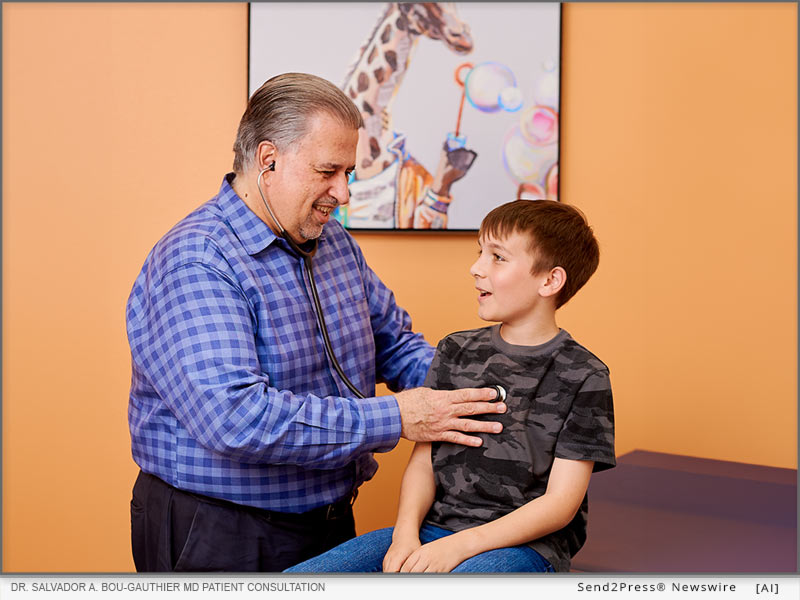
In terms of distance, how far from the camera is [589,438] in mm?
1312

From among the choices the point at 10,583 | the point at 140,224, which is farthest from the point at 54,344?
the point at 10,583

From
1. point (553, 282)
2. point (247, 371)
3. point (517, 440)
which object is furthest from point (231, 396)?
point (553, 282)

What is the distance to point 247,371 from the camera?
1.40m

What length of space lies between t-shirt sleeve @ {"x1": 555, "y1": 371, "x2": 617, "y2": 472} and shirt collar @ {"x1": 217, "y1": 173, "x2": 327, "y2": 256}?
0.65m

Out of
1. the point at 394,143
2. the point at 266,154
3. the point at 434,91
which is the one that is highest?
the point at 434,91

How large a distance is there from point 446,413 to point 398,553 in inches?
9.6

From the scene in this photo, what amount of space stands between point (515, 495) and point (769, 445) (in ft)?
3.68

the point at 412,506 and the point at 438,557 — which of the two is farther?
the point at 412,506

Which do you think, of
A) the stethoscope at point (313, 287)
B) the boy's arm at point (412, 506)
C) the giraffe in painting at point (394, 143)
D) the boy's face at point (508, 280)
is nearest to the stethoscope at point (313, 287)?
the stethoscope at point (313, 287)

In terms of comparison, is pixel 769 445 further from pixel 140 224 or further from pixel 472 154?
pixel 140 224

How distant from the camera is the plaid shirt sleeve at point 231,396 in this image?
4.50ft

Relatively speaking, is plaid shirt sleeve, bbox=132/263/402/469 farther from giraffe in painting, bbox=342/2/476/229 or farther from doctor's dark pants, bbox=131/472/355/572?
giraffe in painting, bbox=342/2/476/229

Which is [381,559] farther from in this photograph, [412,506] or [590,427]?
[590,427]

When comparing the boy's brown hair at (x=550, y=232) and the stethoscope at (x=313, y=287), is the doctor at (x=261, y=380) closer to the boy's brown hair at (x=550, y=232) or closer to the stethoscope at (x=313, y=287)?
the stethoscope at (x=313, y=287)
